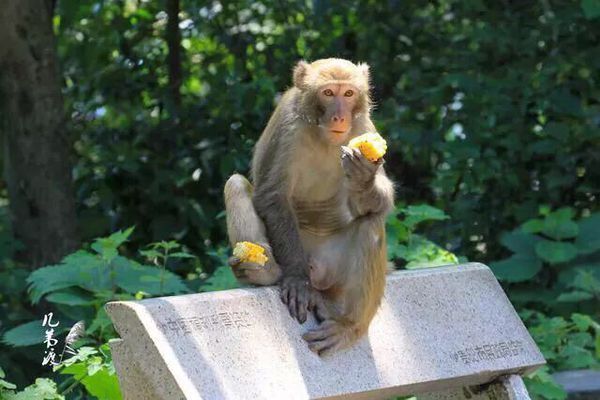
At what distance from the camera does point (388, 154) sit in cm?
852

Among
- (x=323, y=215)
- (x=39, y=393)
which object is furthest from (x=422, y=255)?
(x=39, y=393)

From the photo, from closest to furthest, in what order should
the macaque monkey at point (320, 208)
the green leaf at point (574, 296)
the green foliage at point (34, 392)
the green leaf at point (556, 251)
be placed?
the green foliage at point (34, 392) → the macaque monkey at point (320, 208) → the green leaf at point (574, 296) → the green leaf at point (556, 251)

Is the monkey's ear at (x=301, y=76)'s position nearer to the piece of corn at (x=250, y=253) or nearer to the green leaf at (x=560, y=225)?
the piece of corn at (x=250, y=253)

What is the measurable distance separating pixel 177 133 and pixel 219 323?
154 inches

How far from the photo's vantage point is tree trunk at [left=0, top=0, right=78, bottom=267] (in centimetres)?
711

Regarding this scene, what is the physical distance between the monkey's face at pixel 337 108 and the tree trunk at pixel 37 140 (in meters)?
2.85

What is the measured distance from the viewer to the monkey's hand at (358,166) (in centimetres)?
441

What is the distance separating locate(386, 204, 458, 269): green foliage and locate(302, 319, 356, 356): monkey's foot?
149cm

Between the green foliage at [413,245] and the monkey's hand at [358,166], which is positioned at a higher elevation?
the monkey's hand at [358,166]

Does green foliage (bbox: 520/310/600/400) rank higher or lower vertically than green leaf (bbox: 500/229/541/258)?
lower

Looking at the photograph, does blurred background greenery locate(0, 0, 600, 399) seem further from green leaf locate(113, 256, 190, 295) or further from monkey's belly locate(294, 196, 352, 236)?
monkey's belly locate(294, 196, 352, 236)

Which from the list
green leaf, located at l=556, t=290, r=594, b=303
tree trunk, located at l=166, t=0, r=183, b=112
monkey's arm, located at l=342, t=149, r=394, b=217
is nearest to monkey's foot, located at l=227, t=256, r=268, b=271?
monkey's arm, located at l=342, t=149, r=394, b=217

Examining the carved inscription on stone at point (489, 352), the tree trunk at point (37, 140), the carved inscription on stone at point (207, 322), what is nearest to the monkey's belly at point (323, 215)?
the carved inscription on stone at point (489, 352)

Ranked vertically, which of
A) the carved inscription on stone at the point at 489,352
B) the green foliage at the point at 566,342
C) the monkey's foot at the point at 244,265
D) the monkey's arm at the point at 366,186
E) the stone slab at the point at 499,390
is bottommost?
the green foliage at the point at 566,342
